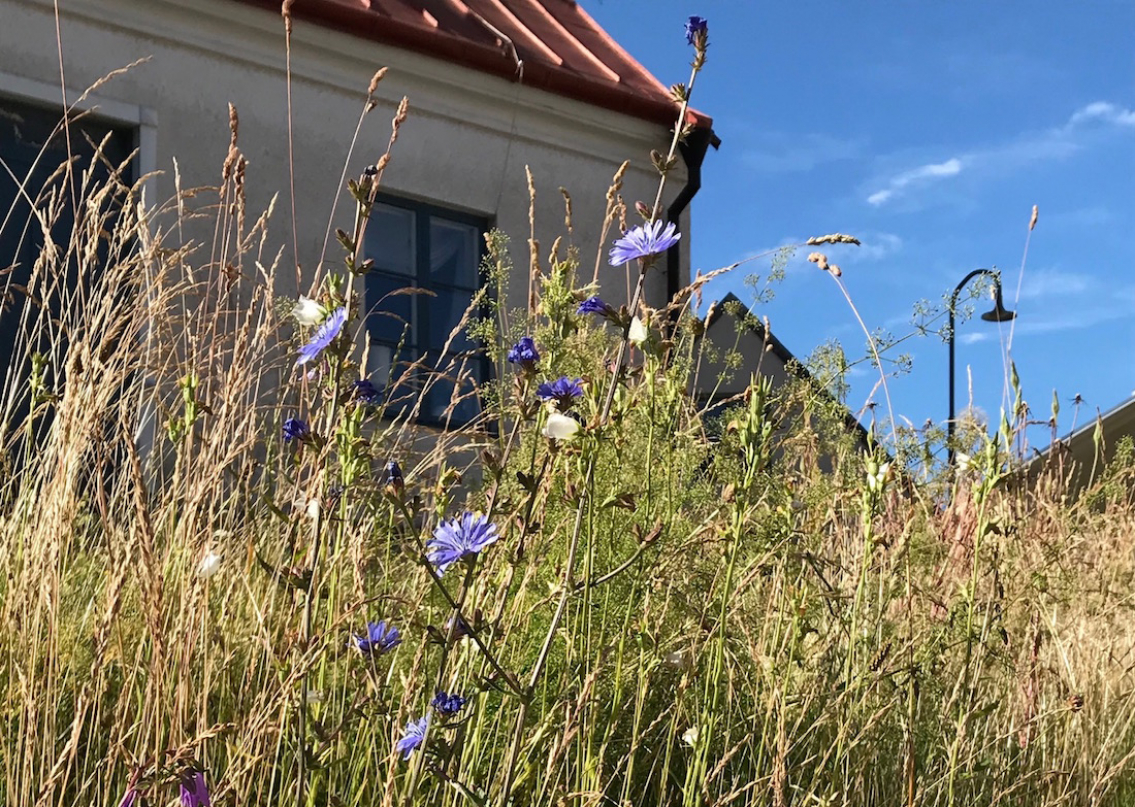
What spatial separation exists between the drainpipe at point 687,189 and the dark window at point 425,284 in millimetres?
1680

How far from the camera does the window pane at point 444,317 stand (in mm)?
7707

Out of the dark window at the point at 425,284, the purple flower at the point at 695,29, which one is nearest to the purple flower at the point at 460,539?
the purple flower at the point at 695,29

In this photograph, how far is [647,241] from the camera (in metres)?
1.60

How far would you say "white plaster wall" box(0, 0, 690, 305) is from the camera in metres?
6.70

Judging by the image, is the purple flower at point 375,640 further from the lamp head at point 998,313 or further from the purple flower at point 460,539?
the lamp head at point 998,313

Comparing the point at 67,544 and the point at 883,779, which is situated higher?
the point at 67,544

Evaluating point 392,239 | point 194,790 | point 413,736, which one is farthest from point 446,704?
point 392,239

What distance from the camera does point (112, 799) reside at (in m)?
2.23

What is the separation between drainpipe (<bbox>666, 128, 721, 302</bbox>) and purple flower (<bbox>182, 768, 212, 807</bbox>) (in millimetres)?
7555

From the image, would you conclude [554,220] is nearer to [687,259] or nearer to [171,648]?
[687,259]

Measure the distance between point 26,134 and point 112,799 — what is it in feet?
17.2

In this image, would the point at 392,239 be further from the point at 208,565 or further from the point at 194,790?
the point at 194,790

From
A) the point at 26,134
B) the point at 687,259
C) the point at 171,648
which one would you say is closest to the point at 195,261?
the point at 26,134

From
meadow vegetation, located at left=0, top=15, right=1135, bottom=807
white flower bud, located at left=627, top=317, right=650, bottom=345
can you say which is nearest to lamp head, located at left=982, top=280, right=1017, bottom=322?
meadow vegetation, located at left=0, top=15, right=1135, bottom=807
